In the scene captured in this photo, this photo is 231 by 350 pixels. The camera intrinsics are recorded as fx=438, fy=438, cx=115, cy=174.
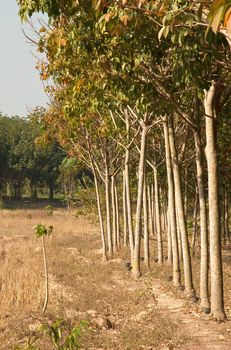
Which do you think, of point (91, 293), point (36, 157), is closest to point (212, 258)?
point (91, 293)

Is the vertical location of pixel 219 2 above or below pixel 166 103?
below

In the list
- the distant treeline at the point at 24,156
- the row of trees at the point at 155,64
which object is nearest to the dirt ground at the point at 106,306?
the row of trees at the point at 155,64

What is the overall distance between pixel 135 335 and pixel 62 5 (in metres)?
5.80

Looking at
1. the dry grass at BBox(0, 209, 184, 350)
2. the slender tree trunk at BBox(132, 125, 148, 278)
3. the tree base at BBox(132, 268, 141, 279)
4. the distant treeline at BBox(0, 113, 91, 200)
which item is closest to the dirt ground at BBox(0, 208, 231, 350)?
the dry grass at BBox(0, 209, 184, 350)

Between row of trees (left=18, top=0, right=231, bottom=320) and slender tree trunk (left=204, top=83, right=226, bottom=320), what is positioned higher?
row of trees (left=18, top=0, right=231, bottom=320)

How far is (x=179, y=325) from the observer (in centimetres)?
847

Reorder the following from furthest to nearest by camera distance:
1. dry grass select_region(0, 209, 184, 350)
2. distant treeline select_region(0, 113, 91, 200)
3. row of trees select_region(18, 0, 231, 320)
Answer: distant treeline select_region(0, 113, 91, 200) → dry grass select_region(0, 209, 184, 350) → row of trees select_region(18, 0, 231, 320)

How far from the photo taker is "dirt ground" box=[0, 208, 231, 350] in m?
7.64

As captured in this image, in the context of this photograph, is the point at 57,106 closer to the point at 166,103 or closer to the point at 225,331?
the point at 166,103

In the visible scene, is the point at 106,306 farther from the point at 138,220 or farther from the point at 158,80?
the point at 158,80

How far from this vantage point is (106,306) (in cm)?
1034

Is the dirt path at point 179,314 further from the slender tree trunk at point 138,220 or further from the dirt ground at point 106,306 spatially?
the slender tree trunk at point 138,220

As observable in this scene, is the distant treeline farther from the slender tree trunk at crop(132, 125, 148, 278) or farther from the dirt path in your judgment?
the dirt path

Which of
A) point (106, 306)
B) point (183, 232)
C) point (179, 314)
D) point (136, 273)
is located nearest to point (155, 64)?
point (183, 232)
